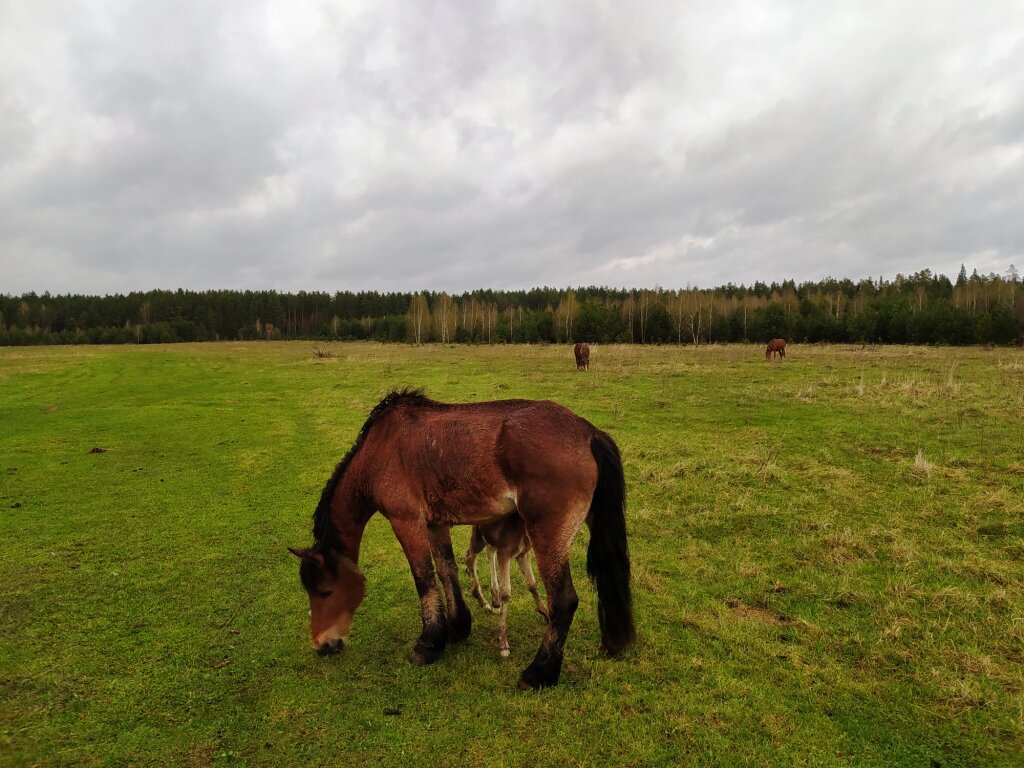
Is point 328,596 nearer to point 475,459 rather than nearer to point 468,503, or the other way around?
point 468,503

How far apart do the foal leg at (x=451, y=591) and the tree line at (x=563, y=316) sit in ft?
204

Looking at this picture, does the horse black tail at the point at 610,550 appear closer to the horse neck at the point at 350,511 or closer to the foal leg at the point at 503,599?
the foal leg at the point at 503,599

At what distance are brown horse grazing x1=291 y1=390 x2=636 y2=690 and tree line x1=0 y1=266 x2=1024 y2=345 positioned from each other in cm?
6135

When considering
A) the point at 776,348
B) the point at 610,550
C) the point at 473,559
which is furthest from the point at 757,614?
the point at 776,348

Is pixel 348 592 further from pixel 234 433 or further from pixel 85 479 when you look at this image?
pixel 234 433

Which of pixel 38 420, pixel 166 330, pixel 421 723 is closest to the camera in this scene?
pixel 421 723

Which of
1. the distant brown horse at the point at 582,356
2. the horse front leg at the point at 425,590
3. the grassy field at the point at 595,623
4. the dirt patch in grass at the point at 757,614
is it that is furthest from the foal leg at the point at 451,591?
the distant brown horse at the point at 582,356

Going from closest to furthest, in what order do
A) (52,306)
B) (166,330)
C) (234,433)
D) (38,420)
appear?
(234,433) < (38,420) < (166,330) < (52,306)

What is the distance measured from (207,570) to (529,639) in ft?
15.6

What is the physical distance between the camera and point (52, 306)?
346 feet

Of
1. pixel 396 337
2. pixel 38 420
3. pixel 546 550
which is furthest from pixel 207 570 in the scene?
pixel 396 337

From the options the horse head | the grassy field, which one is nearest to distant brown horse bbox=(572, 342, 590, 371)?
the grassy field

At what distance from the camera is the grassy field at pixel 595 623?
4.11 m

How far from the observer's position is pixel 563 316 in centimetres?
8212
